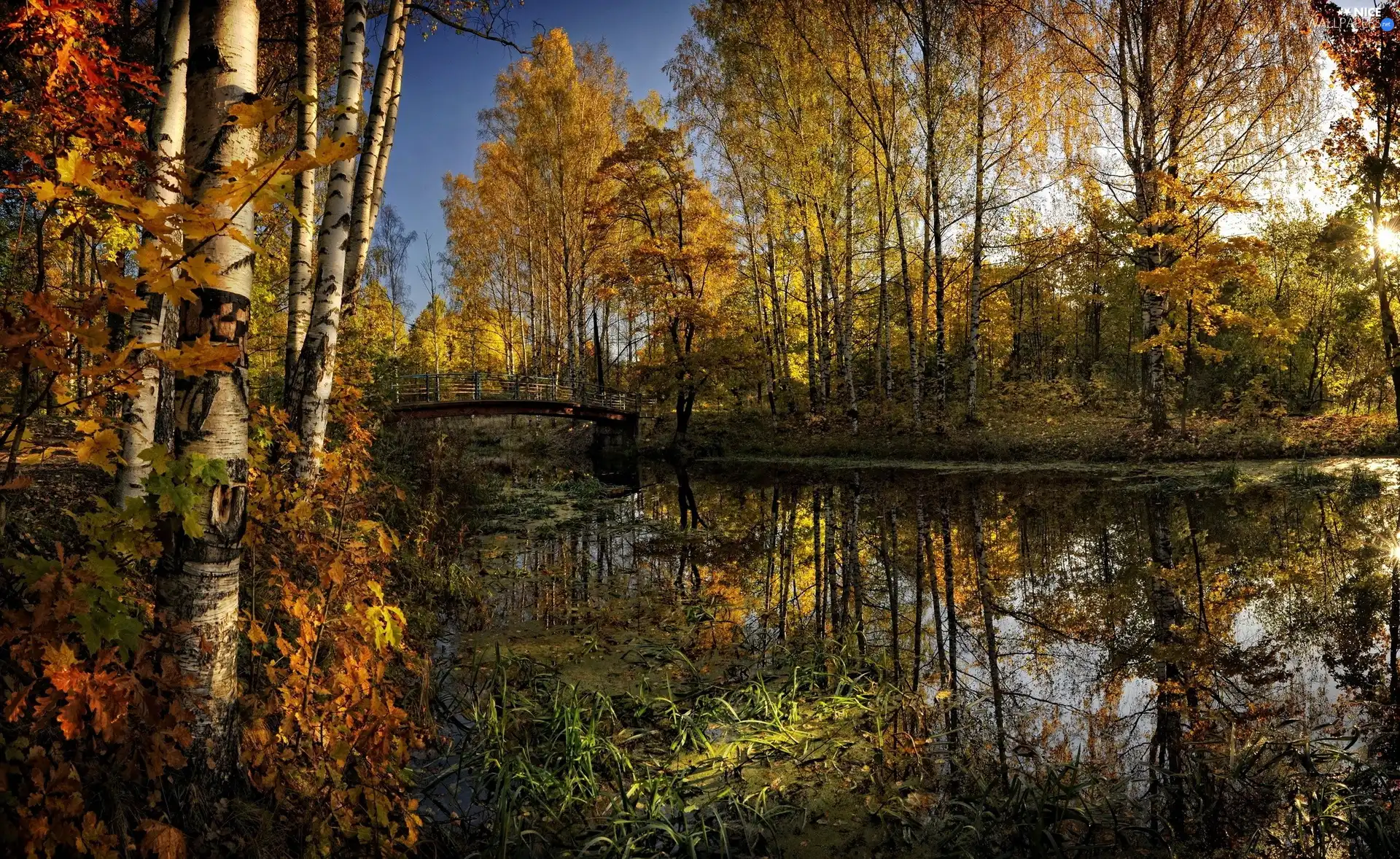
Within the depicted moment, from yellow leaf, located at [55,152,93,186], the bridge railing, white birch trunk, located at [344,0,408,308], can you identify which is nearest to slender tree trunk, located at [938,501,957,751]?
yellow leaf, located at [55,152,93,186]

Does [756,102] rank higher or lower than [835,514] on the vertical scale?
higher

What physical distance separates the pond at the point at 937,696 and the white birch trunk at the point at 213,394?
1215 millimetres

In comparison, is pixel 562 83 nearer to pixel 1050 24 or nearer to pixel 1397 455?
pixel 1050 24

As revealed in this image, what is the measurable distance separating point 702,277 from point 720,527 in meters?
10.8

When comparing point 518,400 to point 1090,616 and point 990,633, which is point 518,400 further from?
point 1090,616

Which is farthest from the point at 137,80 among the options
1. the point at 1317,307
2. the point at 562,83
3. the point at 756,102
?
the point at 1317,307

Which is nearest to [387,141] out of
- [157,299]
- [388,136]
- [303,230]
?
[388,136]

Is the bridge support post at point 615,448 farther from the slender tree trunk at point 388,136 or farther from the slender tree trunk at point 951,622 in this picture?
the slender tree trunk at point 388,136

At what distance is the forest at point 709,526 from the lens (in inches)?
64.1

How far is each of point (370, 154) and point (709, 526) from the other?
6.26 metres

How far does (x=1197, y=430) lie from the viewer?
1334cm

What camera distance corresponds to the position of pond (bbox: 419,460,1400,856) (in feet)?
8.02

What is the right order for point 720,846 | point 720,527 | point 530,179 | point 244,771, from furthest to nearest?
point 530,179 → point 720,527 → point 720,846 → point 244,771

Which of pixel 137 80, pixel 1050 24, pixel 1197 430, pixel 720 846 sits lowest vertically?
pixel 720 846
